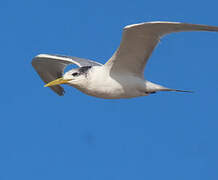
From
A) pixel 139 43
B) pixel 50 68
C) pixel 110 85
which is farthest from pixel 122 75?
pixel 50 68

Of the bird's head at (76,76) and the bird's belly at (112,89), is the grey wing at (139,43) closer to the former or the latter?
the bird's belly at (112,89)

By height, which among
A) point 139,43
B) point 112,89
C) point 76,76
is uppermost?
point 139,43

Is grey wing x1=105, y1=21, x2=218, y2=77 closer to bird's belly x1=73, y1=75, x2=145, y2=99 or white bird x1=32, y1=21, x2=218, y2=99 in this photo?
white bird x1=32, y1=21, x2=218, y2=99

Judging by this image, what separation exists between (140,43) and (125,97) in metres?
1.27

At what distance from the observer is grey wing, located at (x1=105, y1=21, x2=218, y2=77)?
28.5 ft

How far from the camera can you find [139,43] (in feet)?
31.0

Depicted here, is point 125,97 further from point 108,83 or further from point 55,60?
point 55,60

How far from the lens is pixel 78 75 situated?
10.1m

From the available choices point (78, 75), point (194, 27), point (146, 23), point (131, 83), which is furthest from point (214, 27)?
point (78, 75)

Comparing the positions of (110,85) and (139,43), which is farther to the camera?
(110,85)

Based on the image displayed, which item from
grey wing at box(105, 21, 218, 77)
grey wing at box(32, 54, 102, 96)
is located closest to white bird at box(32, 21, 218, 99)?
grey wing at box(105, 21, 218, 77)

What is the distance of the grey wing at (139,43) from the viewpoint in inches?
342

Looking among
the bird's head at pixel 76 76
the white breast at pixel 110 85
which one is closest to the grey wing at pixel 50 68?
the bird's head at pixel 76 76

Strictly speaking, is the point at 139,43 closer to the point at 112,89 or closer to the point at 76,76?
the point at 112,89
